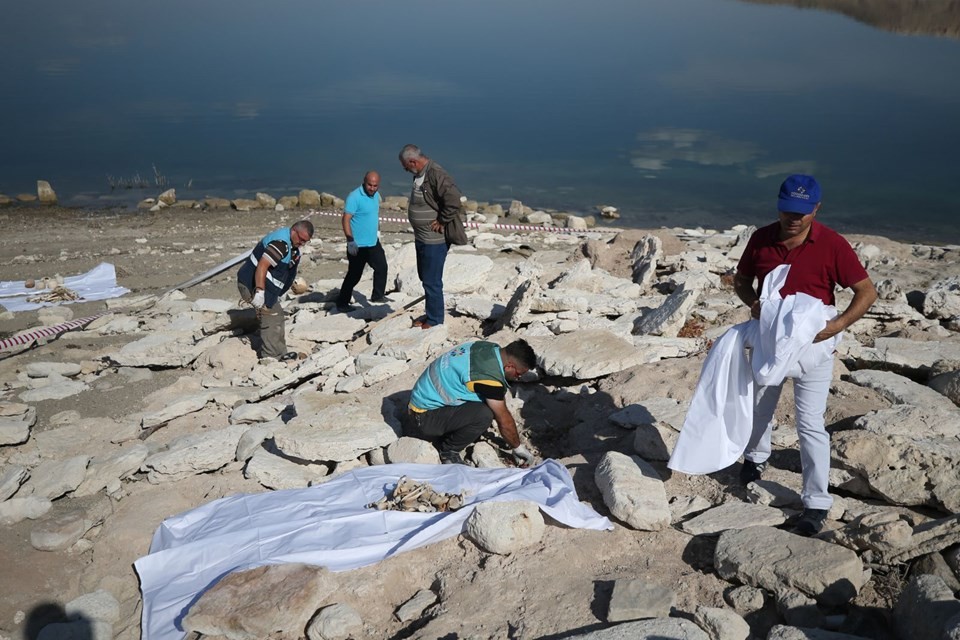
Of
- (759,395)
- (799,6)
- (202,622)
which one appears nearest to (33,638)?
(202,622)

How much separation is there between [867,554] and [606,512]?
1.46 meters

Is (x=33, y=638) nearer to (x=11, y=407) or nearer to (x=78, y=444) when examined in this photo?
(x=78, y=444)

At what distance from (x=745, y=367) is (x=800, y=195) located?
39.6 inches

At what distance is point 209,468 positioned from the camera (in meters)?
5.65

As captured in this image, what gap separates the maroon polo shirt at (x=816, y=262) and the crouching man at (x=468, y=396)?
1.79m

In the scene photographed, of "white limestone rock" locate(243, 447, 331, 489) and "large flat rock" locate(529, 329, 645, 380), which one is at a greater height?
"large flat rock" locate(529, 329, 645, 380)

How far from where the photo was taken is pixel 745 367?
4238mm

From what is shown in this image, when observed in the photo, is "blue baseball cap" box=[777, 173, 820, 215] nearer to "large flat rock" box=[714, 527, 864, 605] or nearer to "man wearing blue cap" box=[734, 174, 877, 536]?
"man wearing blue cap" box=[734, 174, 877, 536]

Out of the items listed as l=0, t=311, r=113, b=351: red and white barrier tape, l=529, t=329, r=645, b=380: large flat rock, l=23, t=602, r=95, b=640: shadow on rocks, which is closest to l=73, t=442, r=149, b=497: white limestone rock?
l=23, t=602, r=95, b=640: shadow on rocks

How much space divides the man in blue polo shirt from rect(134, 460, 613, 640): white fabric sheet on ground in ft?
13.2

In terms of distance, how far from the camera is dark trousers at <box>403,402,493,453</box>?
212 inches

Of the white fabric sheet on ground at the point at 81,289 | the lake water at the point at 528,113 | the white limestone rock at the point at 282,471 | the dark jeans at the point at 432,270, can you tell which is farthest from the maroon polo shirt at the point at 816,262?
the lake water at the point at 528,113

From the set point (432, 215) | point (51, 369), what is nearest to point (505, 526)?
point (432, 215)

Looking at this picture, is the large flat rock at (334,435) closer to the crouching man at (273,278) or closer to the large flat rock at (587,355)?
the large flat rock at (587,355)
